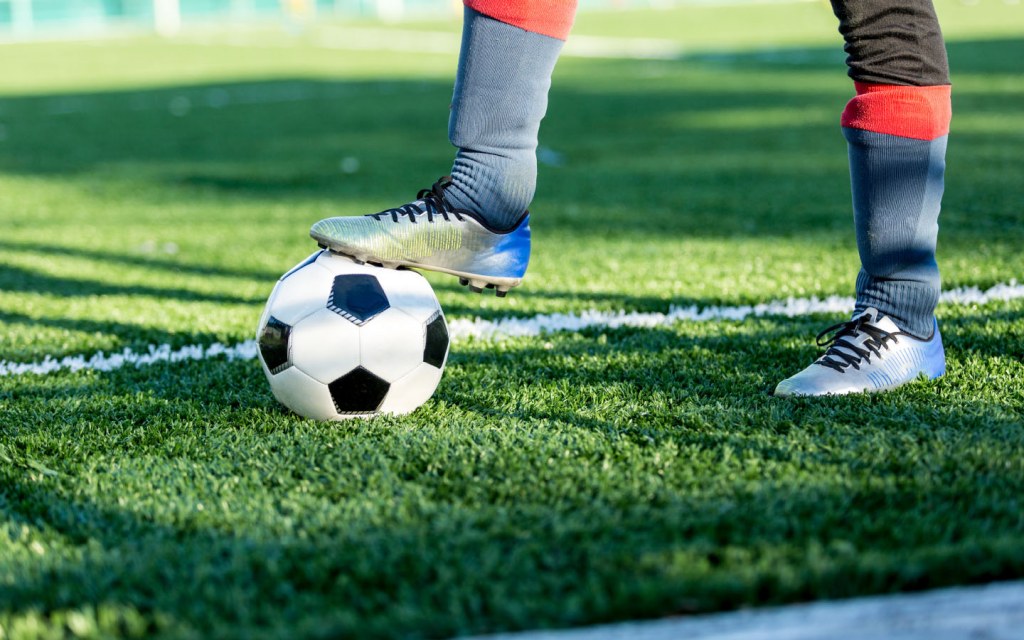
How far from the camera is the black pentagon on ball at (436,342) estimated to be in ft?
7.98

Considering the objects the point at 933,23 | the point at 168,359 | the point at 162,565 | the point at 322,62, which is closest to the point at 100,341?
the point at 168,359

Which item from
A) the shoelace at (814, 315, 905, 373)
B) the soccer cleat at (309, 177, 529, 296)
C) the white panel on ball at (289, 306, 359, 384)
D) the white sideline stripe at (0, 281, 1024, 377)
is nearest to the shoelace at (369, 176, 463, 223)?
the soccer cleat at (309, 177, 529, 296)

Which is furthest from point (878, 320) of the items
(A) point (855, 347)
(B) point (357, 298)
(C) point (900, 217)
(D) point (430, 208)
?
(B) point (357, 298)

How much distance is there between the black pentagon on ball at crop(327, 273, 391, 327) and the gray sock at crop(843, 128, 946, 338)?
1.10m

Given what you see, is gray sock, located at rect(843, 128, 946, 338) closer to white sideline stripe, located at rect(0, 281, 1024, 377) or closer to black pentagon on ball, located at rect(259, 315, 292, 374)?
white sideline stripe, located at rect(0, 281, 1024, 377)

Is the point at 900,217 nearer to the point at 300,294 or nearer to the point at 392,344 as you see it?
the point at 392,344

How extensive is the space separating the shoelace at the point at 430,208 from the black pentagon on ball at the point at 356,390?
35 centimetres

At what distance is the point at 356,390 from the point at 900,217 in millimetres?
1248

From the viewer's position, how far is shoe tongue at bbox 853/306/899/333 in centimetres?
249

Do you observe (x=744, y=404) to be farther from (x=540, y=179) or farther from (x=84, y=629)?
(x=540, y=179)

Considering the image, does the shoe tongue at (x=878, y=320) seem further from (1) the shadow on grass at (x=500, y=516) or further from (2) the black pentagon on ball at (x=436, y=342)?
(2) the black pentagon on ball at (x=436, y=342)

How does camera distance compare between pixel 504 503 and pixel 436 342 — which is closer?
pixel 504 503

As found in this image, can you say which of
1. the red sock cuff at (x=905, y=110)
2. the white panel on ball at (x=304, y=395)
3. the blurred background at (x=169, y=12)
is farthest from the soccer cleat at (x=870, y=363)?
the blurred background at (x=169, y=12)

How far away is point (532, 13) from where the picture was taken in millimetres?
2381
